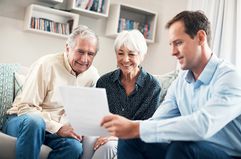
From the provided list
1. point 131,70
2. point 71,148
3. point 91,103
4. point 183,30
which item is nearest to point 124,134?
point 91,103

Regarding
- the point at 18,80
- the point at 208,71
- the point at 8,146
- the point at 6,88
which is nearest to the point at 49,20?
the point at 18,80

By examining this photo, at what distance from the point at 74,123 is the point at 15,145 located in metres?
0.65

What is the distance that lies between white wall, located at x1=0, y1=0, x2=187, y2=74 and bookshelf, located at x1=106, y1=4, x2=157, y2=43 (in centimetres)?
8

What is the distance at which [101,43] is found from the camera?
3486 mm

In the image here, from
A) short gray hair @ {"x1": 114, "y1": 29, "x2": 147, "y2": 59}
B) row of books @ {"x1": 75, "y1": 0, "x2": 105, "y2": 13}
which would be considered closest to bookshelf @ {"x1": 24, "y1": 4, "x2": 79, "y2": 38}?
row of books @ {"x1": 75, "y1": 0, "x2": 105, "y2": 13}

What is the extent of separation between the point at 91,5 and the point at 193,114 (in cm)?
213

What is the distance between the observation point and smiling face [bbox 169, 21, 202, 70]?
1540mm

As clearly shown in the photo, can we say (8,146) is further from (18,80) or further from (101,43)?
(101,43)

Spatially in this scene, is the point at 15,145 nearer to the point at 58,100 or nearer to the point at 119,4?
the point at 58,100

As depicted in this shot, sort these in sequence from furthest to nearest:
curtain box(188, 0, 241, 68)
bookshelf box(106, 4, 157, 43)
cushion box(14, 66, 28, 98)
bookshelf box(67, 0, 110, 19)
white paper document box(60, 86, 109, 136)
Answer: bookshelf box(106, 4, 157, 43) < bookshelf box(67, 0, 110, 19) < curtain box(188, 0, 241, 68) < cushion box(14, 66, 28, 98) < white paper document box(60, 86, 109, 136)

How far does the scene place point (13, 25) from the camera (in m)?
3.04

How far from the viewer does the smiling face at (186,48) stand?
→ 1540 mm

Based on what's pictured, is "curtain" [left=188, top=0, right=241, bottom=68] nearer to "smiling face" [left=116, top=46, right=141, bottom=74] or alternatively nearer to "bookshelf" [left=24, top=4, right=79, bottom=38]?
"smiling face" [left=116, top=46, right=141, bottom=74]

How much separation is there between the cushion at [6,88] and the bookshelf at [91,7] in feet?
3.04
